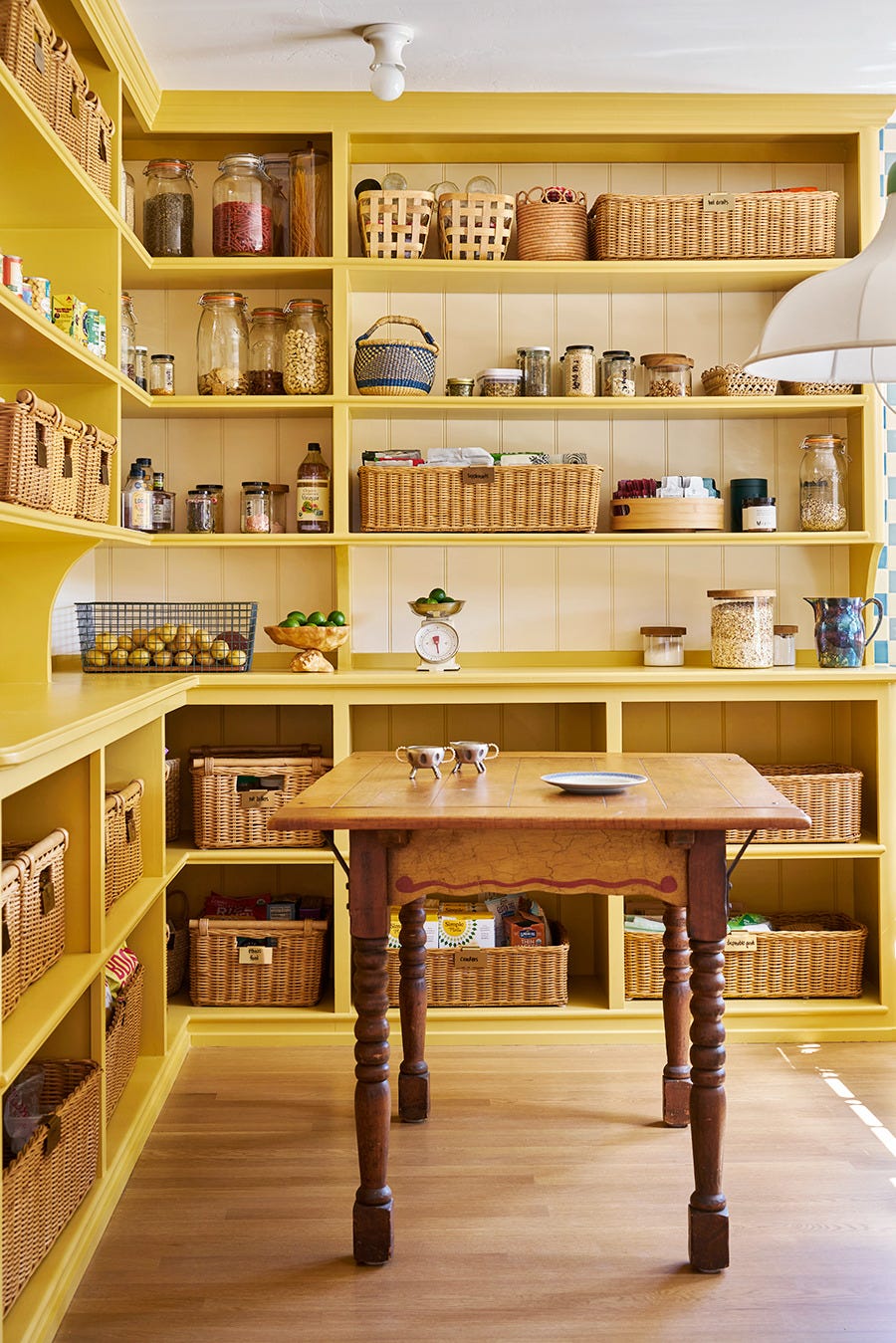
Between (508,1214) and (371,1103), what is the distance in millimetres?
438

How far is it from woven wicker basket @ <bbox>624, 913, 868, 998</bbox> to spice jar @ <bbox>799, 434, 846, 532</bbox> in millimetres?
1221

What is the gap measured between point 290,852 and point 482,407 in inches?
56.2

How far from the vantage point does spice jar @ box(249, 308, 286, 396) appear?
3762 millimetres

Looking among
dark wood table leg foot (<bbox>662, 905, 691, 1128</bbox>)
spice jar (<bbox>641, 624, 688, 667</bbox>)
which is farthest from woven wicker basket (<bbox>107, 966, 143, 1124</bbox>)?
spice jar (<bbox>641, 624, 688, 667</bbox>)

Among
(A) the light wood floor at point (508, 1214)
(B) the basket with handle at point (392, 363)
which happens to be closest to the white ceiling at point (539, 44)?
(B) the basket with handle at point (392, 363)

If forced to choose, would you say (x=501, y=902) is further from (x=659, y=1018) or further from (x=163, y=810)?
(x=163, y=810)

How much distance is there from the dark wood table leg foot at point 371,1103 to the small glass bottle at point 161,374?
80.5 inches

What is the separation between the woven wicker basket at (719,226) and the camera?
3705 millimetres

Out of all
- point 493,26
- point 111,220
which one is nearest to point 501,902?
point 111,220

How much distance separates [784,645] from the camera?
12.5 feet

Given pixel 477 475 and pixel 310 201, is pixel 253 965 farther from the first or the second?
pixel 310 201

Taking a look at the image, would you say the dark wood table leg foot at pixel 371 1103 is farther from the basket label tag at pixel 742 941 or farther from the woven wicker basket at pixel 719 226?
the woven wicker basket at pixel 719 226

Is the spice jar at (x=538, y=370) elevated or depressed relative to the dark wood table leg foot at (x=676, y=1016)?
elevated

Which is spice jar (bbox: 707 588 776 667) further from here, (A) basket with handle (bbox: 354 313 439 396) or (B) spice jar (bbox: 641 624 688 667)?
(A) basket with handle (bbox: 354 313 439 396)
